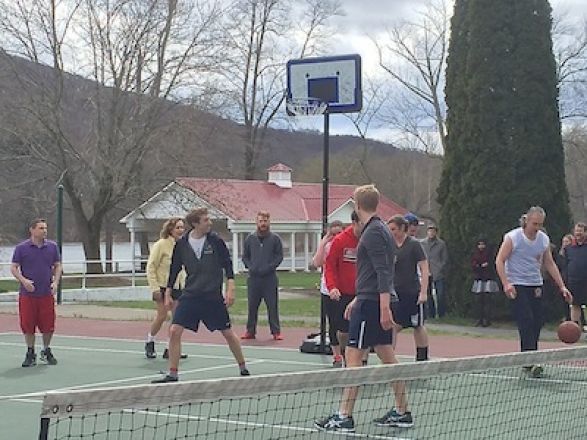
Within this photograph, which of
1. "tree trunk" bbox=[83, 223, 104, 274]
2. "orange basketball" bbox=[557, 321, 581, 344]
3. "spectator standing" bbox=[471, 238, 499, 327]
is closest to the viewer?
"orange basketball" bbox=[557, 321, 581, 344]

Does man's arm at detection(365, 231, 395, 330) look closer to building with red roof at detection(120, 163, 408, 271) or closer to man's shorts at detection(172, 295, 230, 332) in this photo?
man's shorts at detection(172, 295, 230, 332)

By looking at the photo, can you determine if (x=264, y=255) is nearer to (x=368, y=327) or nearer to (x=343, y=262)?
(x=343, y=262)

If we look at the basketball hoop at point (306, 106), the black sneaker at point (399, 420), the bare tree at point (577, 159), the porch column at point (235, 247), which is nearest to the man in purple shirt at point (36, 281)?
the basketball hoop at point (306, 106)

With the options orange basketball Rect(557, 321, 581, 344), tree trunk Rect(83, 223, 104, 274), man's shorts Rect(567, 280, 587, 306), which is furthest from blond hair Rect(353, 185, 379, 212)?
tree trunk Rect(83, 223, 104, 274)

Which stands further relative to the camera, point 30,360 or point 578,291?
point 578,291

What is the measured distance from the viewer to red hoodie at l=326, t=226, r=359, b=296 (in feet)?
35.8

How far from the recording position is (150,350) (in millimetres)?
13977

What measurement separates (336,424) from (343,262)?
11.0 ft

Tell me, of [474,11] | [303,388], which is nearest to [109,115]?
[474,11]

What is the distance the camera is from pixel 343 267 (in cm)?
1121

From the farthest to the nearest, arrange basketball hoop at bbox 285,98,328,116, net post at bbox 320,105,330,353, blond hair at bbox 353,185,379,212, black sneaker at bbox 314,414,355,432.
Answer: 1. basketball hoop at bbox 285,98,328,116
2. net post at bbox 320,105,330,353
3. blond hair at bbox 353,185,379,212
4. black sneaker at bbox 314,414,355,432

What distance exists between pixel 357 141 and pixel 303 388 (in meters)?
62.6

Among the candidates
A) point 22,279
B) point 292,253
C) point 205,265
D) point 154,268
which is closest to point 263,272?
point 154,268

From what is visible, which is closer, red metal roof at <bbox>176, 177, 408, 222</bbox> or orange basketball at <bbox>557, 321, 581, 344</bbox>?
orange basketball at <bbox>557, 321, 581, 344</bbox>
